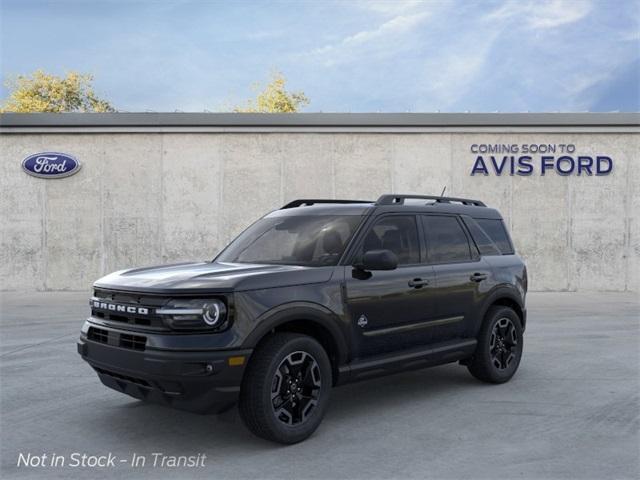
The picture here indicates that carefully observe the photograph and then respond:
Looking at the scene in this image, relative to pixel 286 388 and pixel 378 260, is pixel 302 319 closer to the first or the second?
pixel 286 388

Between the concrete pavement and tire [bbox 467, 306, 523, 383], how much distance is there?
157 millimetres

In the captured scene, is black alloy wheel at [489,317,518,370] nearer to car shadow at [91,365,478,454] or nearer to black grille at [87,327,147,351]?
car shadow at [91,365,478,454]

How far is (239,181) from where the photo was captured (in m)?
17.0

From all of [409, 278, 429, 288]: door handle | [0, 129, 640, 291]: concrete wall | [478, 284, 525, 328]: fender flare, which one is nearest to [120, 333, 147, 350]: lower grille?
[409, 278, 429, 288]: door handle

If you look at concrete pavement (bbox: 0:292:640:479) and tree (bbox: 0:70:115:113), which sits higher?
tree (bbox: 0:70:115:113)

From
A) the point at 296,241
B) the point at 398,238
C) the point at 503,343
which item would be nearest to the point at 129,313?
the point at 296,241

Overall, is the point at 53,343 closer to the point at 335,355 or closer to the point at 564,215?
the point at 335,355

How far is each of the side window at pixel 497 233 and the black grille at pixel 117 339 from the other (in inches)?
155

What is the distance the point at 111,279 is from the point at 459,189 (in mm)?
13433

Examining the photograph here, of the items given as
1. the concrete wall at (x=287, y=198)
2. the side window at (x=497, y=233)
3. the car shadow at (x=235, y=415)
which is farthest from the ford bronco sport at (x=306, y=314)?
the concrete wall at (x=287, y=198)

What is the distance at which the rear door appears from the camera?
586 cm

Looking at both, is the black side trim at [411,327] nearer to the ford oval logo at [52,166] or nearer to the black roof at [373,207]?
the black roof at [373,207]

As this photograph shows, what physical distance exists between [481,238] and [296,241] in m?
2.27

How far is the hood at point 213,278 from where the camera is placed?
4359 mm
